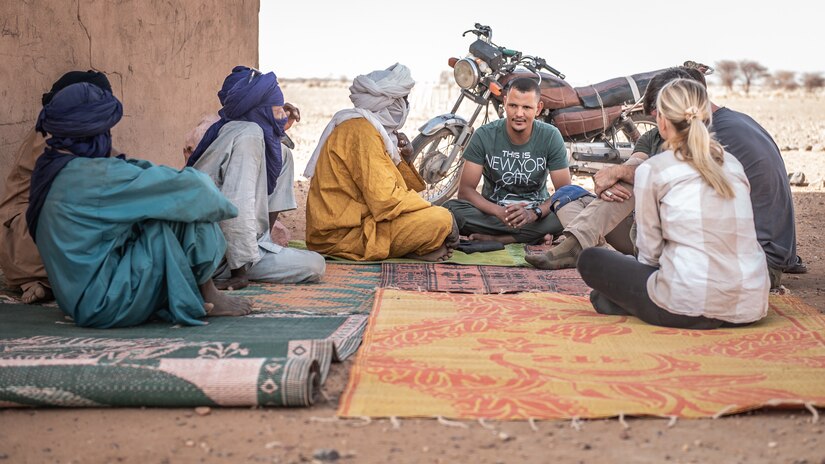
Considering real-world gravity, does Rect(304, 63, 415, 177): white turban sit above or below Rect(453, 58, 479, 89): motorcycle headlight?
below

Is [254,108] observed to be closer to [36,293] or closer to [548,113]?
[36,293]

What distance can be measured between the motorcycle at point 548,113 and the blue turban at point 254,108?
9.22 ft

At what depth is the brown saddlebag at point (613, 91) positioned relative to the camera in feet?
25.7

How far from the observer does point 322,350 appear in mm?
3238

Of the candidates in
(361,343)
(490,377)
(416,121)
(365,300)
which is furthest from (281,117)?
(416,121)

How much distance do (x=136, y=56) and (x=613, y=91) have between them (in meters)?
3.93

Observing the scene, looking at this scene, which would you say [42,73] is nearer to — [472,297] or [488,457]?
[472,297]

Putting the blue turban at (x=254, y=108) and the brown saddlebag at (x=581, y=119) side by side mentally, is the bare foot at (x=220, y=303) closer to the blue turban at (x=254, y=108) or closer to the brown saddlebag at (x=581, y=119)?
the blue turban at (x=254, y=108)

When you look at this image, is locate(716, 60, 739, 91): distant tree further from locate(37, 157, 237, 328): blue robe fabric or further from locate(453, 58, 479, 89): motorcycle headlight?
locate(37, 157, 237, 328): blue robe fabric

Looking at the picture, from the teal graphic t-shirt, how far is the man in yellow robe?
731 millimetres

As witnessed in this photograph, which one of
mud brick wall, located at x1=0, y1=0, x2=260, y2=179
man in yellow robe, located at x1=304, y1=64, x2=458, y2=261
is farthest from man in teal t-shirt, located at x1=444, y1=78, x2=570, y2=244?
mud brick wall, located at x1=0, y1=0, x2=260, y2=179

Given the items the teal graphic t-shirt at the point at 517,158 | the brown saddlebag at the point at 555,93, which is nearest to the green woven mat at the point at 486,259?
the teal graphic t-shirt at the point at 517,158

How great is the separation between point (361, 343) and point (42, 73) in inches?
103

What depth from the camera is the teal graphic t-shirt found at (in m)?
6.43
